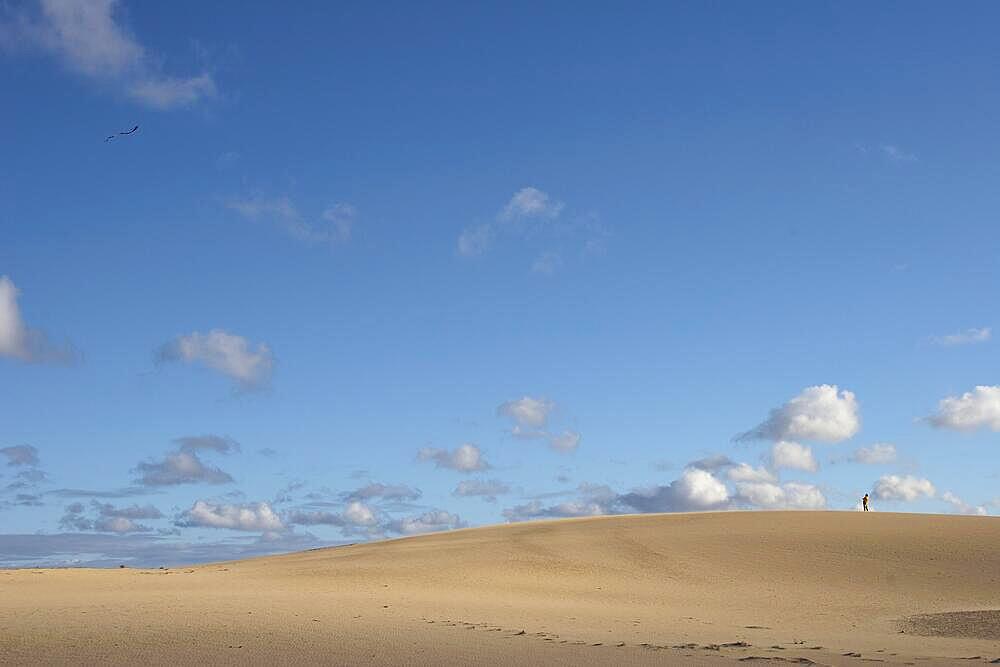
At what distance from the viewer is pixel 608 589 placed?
29797 mm

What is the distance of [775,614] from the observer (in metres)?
24.5

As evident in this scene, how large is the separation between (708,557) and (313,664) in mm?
24964

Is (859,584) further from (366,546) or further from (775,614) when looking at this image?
(366,546)

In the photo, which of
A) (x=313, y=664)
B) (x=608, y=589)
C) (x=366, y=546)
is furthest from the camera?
(x=366, y=546)

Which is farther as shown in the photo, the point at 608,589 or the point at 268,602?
the point at 608,589

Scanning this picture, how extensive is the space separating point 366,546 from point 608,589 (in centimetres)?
1963

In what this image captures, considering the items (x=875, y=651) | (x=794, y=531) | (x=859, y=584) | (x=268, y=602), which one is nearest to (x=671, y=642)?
(x=875, y=651)

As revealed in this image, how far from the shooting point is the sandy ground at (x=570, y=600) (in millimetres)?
15203

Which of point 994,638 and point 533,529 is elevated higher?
point 533,529

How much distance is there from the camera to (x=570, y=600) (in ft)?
87.6

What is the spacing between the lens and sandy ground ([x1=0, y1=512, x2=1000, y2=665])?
15.2 metres

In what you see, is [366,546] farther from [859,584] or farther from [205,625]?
[205,625]

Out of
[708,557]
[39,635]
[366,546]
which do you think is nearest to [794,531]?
[708,557]

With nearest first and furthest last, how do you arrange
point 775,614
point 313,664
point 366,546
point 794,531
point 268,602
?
point 313,664
point 268,602
point 775,614
point 794,531
point 366,546
